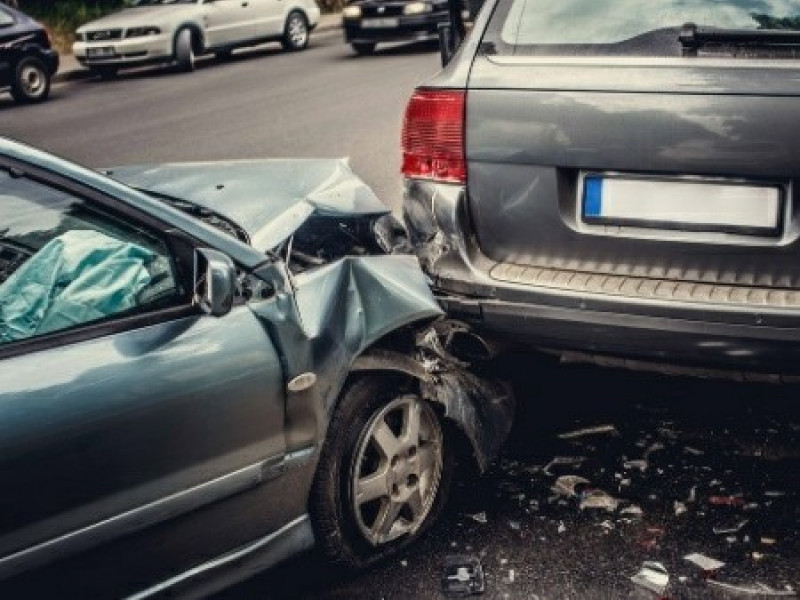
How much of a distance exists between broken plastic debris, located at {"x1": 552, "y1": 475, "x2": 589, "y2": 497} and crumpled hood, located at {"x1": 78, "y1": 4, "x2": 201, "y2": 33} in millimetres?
14556

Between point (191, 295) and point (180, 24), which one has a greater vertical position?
point (191, 295)

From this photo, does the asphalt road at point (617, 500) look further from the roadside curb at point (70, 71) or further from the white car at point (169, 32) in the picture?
the roadside curb at point (70, 71)

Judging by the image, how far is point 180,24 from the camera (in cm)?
1747

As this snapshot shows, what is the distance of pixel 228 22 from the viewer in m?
18.5

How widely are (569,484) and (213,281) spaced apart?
1697 mm

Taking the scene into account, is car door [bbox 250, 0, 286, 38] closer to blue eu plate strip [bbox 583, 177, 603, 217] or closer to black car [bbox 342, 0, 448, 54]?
black car [bbox 342, 0, 448, 54]

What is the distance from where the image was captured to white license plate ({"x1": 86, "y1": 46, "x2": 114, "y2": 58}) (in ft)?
56.0

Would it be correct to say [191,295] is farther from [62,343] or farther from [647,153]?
[647,153]

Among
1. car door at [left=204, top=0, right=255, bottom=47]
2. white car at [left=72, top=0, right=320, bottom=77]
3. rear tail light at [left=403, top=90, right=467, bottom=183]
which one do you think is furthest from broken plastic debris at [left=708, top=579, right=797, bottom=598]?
car door at [left=204, top=0, right=255, bottom=47]

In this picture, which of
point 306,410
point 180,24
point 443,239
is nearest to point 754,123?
point 443,239

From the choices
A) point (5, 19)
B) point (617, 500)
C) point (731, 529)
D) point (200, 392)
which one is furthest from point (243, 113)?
point (200, 392)

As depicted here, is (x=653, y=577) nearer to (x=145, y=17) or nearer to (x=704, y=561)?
(x=704, y=561)

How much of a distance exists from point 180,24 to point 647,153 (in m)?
15.0

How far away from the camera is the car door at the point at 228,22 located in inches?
711
